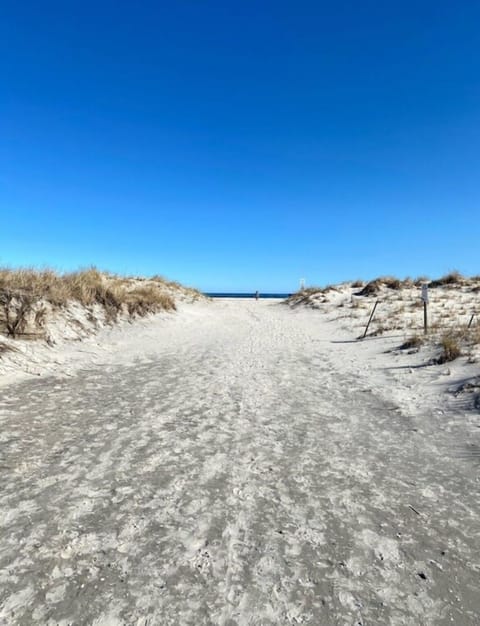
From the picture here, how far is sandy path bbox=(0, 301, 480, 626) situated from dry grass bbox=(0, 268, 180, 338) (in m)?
3.64

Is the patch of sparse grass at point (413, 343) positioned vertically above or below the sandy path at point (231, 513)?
above

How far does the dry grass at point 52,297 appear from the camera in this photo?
355 inches

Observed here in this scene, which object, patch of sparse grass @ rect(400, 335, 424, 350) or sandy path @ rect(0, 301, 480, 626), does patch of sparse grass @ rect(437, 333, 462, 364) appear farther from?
sandy path @ rect(0, 301, 480, 626)

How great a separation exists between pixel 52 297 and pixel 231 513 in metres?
9.82

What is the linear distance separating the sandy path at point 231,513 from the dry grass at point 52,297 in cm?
364

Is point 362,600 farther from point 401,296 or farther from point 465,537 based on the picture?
point 401,296

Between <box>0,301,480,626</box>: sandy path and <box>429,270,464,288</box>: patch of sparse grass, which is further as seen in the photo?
<box>429,270,464,288</box>: patch of sparse grass

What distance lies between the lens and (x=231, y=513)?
9.72ft

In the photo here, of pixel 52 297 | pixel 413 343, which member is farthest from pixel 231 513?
pixel 52 297

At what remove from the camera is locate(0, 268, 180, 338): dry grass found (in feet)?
29.6

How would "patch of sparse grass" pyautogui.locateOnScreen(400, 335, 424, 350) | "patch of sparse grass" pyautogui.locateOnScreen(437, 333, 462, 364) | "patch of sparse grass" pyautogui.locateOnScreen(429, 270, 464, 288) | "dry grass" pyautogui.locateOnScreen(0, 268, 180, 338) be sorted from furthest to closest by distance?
"patch of sparse grass" pyautogui.locateOnScreen(429, 270, 464, 288), "patch of sparse grass" pyautogui.locateOnScreen(400, 335, 424, 350), "dry grass" pyautogui.locateOnScreen(0, 268, 180, 338), "patch of sparse grass" pyautogui.locateOnScreen(437, 333, 462, 364)

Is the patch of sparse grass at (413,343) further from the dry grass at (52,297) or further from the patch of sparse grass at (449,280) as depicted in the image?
the patch of sparse grass at (449,280)

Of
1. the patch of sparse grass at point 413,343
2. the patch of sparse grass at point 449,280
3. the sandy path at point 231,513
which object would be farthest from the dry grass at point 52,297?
the patch of sparse grass at point 449,280

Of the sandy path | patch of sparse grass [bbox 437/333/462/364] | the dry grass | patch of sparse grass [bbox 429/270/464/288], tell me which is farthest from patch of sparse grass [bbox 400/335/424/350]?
patch of sparse grass [bbox 429/270/464/288]
